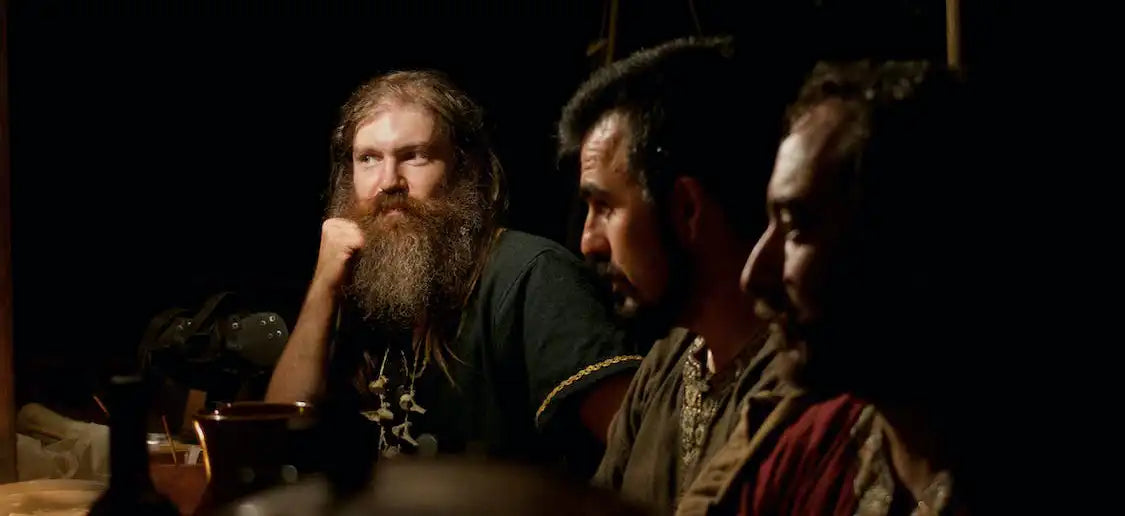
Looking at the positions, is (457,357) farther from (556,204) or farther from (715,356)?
(715,356)

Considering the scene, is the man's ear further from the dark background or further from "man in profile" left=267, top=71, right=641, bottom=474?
the dark background

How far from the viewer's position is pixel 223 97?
3420 millimetres

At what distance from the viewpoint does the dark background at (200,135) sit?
3.04 m

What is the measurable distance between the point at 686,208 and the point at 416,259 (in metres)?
1.19

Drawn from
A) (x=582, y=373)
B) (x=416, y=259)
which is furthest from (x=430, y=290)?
(x=582, y=373)

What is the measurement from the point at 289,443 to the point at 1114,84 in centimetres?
92

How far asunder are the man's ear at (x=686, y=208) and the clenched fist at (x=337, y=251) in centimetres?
130

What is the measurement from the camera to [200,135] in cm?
349

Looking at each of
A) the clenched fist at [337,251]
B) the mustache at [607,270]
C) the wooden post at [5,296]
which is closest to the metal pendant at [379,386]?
the clenched fist at [337,251]

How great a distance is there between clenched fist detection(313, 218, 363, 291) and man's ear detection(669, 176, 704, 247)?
1.30 meters

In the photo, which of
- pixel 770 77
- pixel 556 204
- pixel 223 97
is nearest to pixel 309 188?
pixel 223 97

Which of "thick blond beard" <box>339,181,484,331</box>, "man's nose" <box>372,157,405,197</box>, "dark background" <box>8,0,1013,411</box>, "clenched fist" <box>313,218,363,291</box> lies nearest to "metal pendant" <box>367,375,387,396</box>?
"thick blond beard" <box>339,181,484,331</box>

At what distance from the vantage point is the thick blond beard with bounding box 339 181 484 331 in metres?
2.63

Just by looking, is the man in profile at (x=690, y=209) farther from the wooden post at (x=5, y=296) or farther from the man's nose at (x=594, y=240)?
the wooden post at (x=5, y=296)
